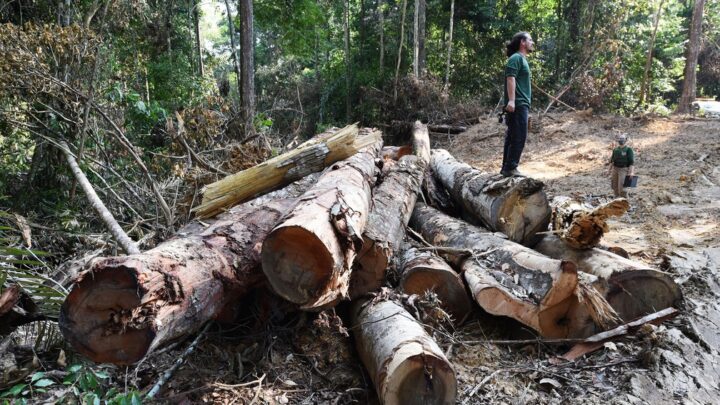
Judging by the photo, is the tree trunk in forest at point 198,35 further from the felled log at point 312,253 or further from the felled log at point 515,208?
the felled log at point 312,253

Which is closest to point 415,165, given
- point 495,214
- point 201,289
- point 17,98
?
point 495,214

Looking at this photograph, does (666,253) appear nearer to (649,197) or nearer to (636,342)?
(636,342)

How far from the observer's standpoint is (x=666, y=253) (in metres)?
4.76

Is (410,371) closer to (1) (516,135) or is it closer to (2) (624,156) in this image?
(1) (516,135)

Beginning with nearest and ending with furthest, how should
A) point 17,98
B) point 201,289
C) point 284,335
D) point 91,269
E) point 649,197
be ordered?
point 91,269, point 201,289, point 284,335, point 17,98, point 649,197

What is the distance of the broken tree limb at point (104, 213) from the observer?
13.0 ft

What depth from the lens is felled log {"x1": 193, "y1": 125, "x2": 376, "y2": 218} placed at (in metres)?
3.96

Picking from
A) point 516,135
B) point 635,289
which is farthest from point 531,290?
point 516,135

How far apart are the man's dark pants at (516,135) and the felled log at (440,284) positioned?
8.11ft

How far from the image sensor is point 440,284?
3516mm

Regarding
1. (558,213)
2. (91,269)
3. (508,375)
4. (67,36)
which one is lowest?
(508,375)

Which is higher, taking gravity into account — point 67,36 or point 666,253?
point 67,36

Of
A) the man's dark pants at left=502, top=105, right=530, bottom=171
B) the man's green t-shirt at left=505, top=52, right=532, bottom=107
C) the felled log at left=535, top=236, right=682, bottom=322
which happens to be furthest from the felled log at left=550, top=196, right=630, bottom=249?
the man's green t-shirt at left=505, top=52, right=532, bottom=107

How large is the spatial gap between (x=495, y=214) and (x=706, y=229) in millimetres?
3292
